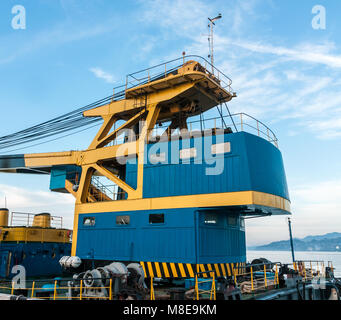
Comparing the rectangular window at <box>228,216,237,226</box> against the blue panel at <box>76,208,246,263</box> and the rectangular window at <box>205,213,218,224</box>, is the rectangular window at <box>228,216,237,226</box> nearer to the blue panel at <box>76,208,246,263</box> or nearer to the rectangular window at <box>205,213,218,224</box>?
the blue panel at <box>76,208,246,263</box>

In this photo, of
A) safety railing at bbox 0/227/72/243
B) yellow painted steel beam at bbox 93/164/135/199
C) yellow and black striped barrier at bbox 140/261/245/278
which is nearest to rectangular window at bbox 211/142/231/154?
yellow painted steel beam at bbox 93/164/135/199

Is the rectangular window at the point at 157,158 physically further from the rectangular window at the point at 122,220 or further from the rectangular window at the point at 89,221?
the rectangular window at the point at 89,221

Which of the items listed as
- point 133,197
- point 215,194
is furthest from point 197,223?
point 133,197

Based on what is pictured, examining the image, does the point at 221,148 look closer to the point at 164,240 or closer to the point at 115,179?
the point at 164,240

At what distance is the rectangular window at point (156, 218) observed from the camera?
16.3 meters

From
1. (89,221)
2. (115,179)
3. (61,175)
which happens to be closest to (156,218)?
(115,179)

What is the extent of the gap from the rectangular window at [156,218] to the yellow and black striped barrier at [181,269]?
78.7 inches

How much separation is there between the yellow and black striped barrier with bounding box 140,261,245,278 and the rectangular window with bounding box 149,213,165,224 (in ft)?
6.56

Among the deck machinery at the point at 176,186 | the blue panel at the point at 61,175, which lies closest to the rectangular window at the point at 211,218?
the deck machinery at the point at 176,186

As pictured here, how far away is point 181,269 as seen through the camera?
1518 cm

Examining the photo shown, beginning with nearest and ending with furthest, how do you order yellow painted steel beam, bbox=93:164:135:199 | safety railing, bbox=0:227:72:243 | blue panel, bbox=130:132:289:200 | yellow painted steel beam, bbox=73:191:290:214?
yellow painted steel beam, bbox=73:191:290:214 < blue panel, bbox=130:132:289:200 < yellow painted steel beam, bbox=93:164:135:199 < safety railing, bbox=0:227:72:243

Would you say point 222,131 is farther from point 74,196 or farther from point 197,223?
point 74,196

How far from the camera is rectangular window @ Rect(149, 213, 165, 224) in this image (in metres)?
16.3

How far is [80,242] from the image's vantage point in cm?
1916
